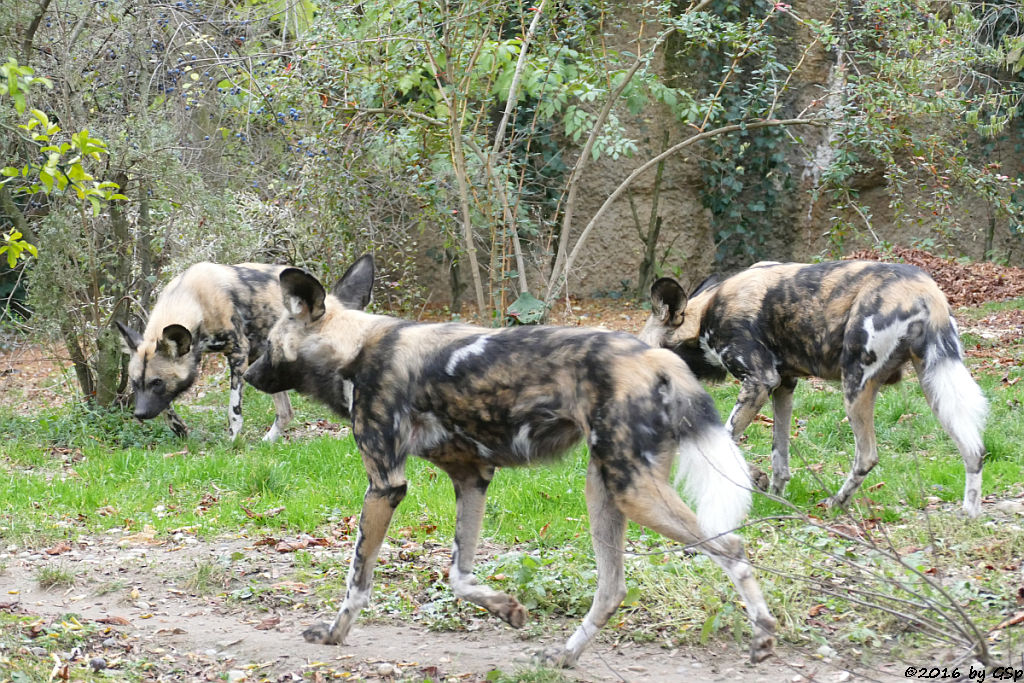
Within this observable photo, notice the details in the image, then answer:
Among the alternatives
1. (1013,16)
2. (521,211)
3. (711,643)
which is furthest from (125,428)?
(1013,16)

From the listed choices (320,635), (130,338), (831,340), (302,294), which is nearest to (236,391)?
(130,338)

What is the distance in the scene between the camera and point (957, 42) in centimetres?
748

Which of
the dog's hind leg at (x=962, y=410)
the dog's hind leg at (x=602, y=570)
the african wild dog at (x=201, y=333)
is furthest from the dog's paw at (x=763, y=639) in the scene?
the african wild dog at (x=201, y=333)

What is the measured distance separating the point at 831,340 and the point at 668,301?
2.60 feet

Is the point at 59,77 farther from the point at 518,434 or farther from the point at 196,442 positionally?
the point at 518,434

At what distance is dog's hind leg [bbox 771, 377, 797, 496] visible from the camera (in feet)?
16.9

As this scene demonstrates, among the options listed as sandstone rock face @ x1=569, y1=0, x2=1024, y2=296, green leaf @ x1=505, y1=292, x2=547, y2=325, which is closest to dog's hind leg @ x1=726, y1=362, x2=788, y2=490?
green leaf @ x1=505, y1=292, x2=547, y2=325

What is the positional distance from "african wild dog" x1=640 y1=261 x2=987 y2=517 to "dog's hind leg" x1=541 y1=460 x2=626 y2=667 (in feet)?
5.54

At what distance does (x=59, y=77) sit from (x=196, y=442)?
2.50 meters

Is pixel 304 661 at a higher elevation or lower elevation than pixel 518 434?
lower

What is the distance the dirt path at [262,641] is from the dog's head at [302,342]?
861mm

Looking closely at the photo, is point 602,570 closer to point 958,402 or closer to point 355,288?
point 355,288

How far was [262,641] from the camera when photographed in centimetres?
358

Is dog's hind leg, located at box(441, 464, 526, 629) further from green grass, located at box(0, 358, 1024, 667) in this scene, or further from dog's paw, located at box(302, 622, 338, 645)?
dog's paw, located at box(302, 622, 338, 645)
